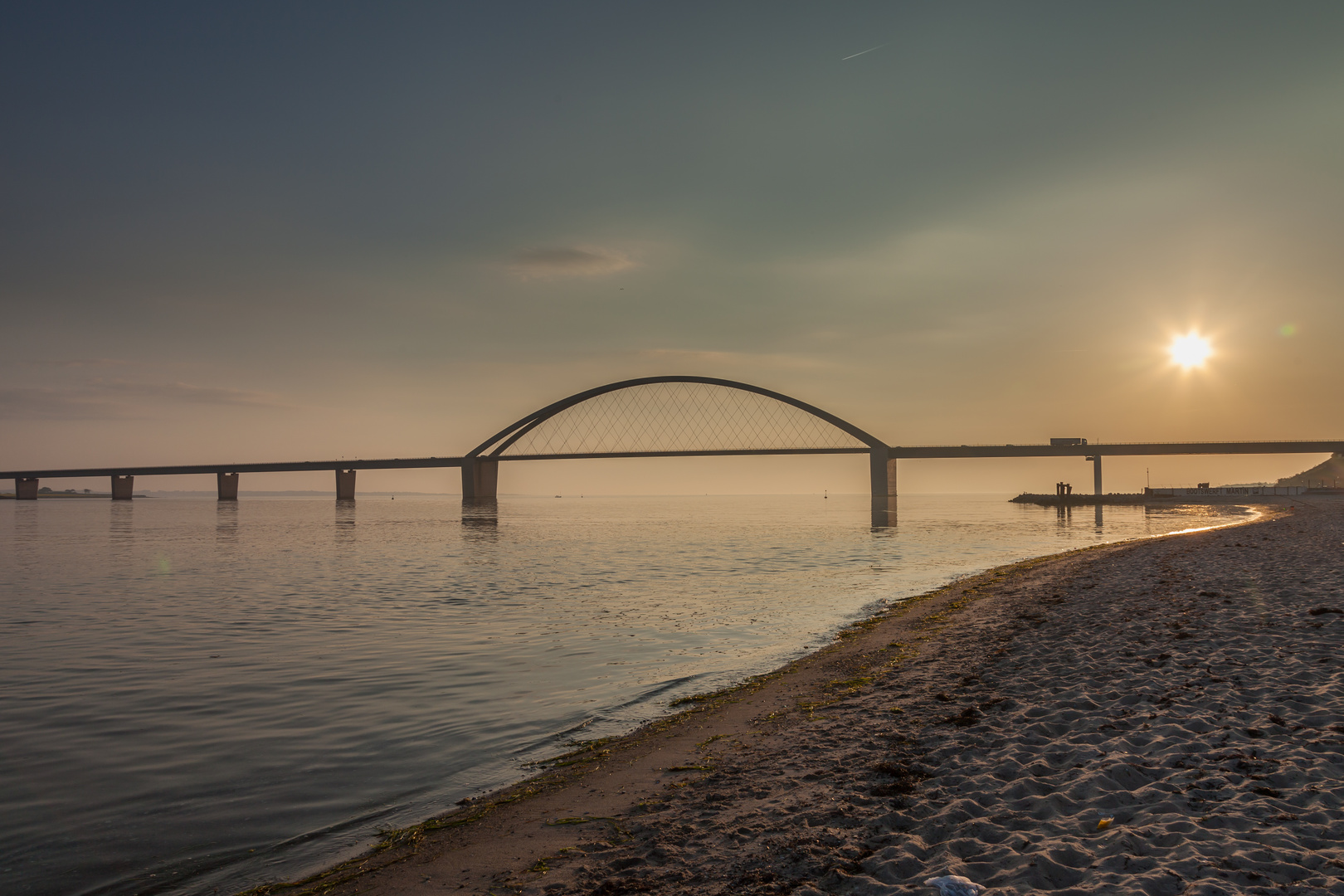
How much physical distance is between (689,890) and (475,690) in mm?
7262

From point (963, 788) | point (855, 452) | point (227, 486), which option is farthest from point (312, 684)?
point (227, 486)

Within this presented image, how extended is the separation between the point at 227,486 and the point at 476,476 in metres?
80.7

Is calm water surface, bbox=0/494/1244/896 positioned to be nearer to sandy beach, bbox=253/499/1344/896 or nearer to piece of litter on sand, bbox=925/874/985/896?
sandy beach, bbox=253/499/1344/896

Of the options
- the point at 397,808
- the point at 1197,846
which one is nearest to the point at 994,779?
the point at 1197,846

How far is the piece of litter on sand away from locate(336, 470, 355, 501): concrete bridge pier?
19265cm

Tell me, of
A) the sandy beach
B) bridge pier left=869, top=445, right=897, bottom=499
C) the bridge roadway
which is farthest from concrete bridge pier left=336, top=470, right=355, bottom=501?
the sandy beach

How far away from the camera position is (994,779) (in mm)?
6266

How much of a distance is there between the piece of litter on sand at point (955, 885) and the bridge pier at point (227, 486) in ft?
712

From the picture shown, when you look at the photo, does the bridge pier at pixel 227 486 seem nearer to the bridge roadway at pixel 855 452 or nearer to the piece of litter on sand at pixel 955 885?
the bridge roadway at pixel 855 452

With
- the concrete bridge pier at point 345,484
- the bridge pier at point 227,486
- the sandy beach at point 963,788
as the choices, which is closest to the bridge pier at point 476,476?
the concrete bridge pier at point 345,484

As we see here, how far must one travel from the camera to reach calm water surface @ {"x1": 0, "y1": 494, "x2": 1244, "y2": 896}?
260 inches

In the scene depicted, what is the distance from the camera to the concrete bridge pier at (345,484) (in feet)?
593

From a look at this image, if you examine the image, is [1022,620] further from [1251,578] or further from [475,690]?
[475,690]

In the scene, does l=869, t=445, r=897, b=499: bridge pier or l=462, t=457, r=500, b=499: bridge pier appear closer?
l=869, t=445, r=897, b=499: bridge pier
